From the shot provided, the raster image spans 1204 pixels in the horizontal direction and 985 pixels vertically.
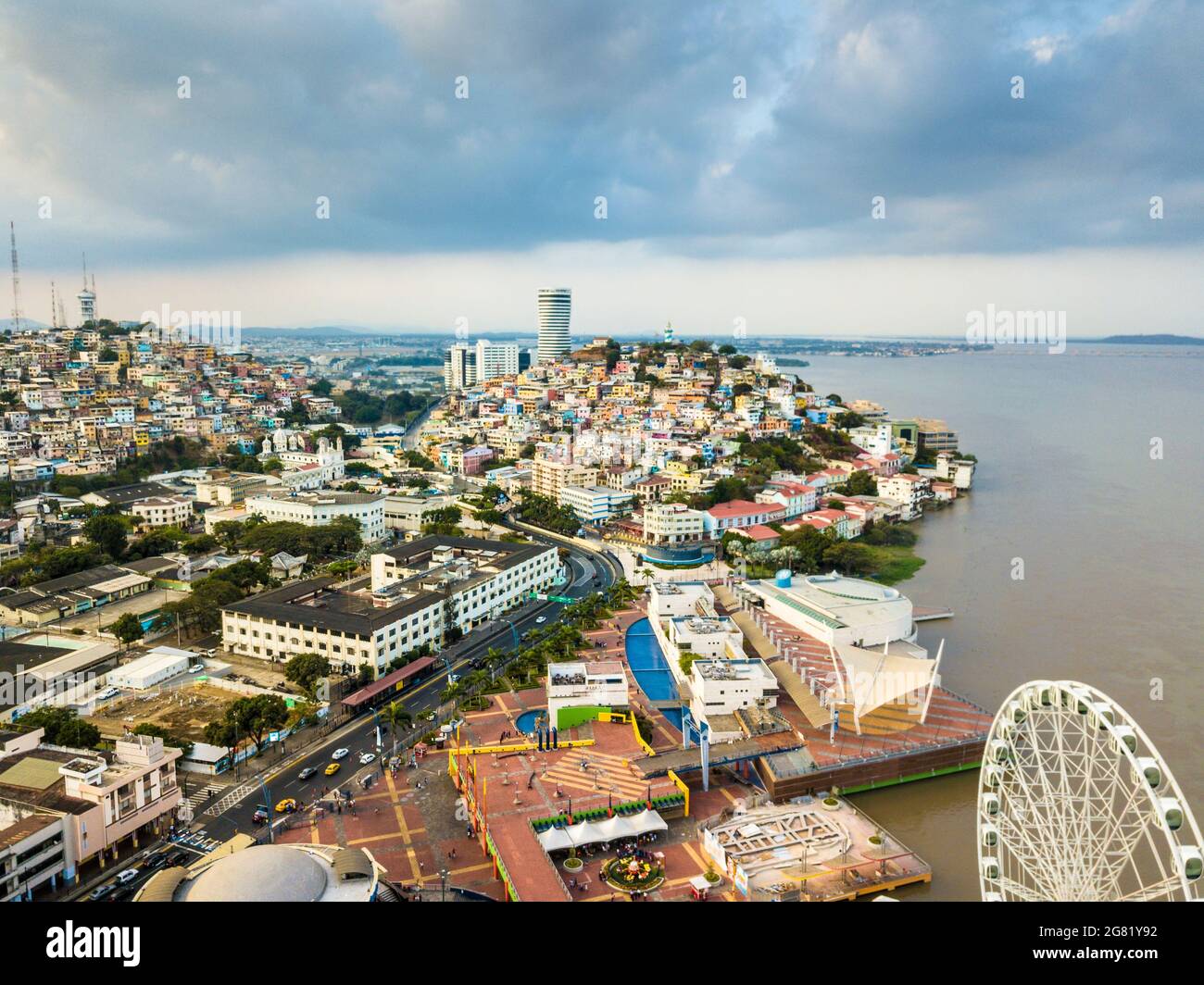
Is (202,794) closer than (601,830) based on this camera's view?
No

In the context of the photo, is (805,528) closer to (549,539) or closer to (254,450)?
(549,539)

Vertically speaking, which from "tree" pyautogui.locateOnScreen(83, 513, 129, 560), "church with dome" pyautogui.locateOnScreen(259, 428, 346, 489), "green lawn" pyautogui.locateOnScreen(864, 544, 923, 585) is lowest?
"green lawn" pyautogui.locateOnScreen(864, 544, 923, 585)

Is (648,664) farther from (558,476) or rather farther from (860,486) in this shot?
(860,486)

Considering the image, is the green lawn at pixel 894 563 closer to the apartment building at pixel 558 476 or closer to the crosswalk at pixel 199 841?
the apartment building at pixel 558 476

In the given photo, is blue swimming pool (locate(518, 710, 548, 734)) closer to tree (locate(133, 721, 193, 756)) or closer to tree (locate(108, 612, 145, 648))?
tree (locate(133, 721, 193, 756))

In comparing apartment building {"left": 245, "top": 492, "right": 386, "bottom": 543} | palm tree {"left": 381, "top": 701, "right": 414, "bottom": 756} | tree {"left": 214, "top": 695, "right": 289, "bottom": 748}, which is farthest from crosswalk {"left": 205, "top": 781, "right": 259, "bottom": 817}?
apartment building {"left": 245, "top": 492, "right": 386, "bottom": 543}

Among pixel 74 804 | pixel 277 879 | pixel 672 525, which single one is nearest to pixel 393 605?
pixel 74 804
